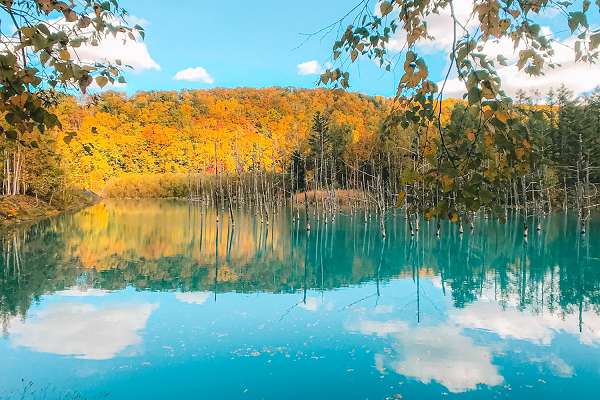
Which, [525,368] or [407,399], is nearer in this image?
[407,399]

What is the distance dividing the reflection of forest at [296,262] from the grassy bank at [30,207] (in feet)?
4.86

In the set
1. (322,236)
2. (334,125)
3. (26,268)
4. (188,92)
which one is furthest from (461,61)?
(188,92)

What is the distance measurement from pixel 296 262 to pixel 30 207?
20.9 meters

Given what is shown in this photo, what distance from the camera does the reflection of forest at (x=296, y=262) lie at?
1023 centimetres

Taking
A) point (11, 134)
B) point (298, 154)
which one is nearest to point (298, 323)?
point (11, 134)

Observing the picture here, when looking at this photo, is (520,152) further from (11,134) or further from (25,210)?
(25,210)

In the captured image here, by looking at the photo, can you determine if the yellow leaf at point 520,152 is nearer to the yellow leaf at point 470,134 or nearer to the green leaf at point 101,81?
the yellow leaf at point 470,134

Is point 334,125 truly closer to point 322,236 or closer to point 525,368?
point 322,236

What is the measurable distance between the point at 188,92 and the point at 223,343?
94761mm

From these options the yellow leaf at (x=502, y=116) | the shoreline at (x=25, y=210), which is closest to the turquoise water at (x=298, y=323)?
the yellow leaf at (x=502, y=116)

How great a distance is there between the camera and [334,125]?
44.5 m

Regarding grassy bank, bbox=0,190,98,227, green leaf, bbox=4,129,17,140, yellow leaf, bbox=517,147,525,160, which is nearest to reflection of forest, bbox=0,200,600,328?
grassy bank, bbox=0,190,98,227

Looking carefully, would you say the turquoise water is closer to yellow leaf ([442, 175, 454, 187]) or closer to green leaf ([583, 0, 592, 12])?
yellow leaf ([442, 175, 454, 187])

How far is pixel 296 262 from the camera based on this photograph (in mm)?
13984
